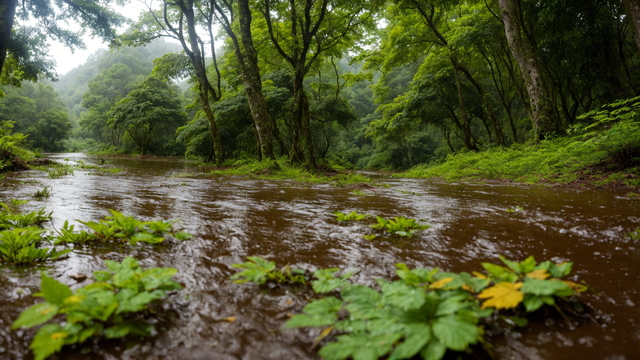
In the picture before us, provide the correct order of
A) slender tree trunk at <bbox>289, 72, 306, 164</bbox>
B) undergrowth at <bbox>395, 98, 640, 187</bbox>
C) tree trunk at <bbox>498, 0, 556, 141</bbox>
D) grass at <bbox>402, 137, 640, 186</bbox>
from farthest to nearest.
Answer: slender tree trunk at <bbox>289, 72, 306, 164</bbox>
tree trunk at <bbox>498, 0, 556, 141</bbox>
grass at <bbox>402, 137, 640, 186</bbox>
undergrowth at <bbox>395, 98, 640, 187</bbox>

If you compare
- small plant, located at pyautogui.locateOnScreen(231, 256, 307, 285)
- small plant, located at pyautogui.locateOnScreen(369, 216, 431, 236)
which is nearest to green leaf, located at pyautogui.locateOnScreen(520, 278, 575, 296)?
small plant, located at pyautogui.locateOnScreen(231, 256, 307, 285)

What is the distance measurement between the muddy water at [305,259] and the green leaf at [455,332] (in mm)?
98

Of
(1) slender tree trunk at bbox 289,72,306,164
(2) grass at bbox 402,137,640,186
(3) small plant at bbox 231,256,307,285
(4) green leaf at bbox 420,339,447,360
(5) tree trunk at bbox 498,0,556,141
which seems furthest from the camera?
(1) slender tree trunk at bbox 289,72,306,164

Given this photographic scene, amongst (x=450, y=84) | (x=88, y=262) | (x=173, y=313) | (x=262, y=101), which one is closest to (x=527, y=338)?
Result: (x=173, y=313)

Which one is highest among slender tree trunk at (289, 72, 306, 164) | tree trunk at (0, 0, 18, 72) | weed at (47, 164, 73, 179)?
tree trunk at (0, 0, 18, 72)

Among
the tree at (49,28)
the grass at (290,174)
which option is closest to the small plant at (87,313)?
the grass at (290,174)

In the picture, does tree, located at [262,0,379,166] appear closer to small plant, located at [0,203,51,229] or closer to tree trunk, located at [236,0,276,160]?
tree trunk, located at [236,0,276,160]

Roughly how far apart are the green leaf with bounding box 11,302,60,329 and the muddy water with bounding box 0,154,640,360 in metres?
0.08

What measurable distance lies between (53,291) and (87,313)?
5.7 inches

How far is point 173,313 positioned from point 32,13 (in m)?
14.7

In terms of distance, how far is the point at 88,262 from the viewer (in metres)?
1.48

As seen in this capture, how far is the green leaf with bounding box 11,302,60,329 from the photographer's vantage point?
0.87 meters

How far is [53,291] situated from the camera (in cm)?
95

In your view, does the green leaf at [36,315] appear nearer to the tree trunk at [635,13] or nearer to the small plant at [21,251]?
the small plant at [21,251]
